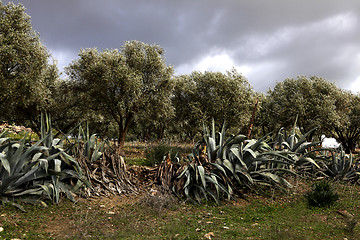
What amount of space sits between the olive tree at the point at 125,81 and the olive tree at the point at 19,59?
3.13 metres

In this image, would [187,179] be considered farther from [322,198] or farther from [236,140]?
[322,198]

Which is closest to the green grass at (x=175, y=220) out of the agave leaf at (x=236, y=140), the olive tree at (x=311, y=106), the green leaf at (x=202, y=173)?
the green leaf at (x=202, y=173)

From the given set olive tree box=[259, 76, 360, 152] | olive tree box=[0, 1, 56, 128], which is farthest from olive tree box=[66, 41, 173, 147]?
olive tree box=[259, 76, 360, 152]

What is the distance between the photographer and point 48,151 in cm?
734

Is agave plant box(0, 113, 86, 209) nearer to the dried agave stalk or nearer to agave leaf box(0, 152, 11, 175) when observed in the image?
agave leaf box(0, 152, 11, 175)

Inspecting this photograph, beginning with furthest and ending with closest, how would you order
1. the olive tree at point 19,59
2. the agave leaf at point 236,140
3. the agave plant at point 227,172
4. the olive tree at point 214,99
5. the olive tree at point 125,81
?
the olive tree at point 214,99
the olive tree at point 125,81
the olive tree at point 19,59
the agave leaf at point 236,140
the agave plant at point 227,172

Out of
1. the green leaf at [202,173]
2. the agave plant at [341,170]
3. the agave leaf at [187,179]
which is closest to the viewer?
the green leaf at [202,173]

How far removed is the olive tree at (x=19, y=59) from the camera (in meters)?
18.4

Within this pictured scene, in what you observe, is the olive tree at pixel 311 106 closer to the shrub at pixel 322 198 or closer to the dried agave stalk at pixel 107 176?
the shrub at pixel 322 198

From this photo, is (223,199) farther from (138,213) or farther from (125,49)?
(125,49)

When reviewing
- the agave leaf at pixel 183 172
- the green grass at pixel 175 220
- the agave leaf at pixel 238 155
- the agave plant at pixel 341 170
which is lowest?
the green grass at pixel 175 220

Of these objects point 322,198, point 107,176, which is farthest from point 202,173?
point 322,198

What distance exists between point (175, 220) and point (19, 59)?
17515 millimetres

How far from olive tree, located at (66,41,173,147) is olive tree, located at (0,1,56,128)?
313 cm
